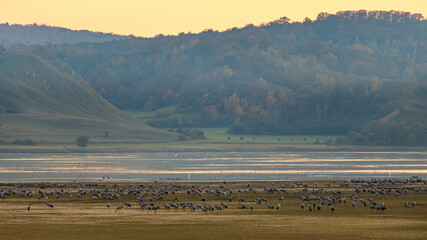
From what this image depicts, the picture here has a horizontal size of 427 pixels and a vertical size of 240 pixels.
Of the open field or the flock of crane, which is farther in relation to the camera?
the flock of crane

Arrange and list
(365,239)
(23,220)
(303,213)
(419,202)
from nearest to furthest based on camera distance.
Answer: (365,239) → (23,220) → (303,213) → (419,202)

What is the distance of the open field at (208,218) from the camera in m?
57.2

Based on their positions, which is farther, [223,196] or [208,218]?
[223,196]

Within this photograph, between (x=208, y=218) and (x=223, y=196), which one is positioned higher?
(x=223, y=196)

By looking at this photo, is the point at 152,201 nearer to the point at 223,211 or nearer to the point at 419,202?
the point at 223,211

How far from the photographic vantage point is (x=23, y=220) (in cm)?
6569

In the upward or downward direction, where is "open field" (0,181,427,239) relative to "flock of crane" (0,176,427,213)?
downward

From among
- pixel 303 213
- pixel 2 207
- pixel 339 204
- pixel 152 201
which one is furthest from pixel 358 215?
pixel 2 207

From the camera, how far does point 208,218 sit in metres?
67.2

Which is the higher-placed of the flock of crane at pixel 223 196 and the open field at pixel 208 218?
the flock of crane at pixel 223 196

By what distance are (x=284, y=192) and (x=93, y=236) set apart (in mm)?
43143

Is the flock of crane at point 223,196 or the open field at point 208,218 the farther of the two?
the flock of crane at point 223,196

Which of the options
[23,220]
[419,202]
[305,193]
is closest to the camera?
[23,220]

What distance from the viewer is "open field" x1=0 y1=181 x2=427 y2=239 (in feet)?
188
